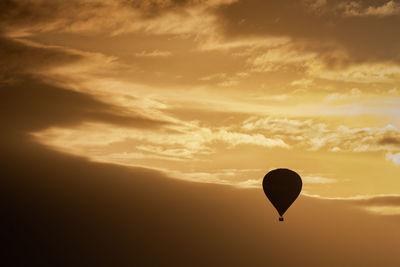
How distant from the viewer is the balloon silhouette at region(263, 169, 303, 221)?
325ft

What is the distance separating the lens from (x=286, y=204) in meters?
99.1

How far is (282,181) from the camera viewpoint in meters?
98.9

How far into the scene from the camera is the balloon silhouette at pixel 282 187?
325ft

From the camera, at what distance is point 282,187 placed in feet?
325

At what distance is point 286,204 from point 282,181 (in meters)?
4.10
